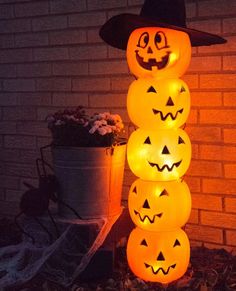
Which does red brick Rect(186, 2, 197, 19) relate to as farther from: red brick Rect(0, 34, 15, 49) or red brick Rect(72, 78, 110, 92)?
red brick Rect(0, 34, 15, 49)

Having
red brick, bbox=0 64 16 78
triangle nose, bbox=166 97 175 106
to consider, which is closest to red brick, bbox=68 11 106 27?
red brick, bbox=0 64 16 78

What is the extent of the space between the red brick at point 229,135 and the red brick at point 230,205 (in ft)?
1.53

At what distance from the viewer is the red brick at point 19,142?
468 centimetres

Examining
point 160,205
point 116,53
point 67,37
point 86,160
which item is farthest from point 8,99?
point 160,205

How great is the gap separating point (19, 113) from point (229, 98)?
2021 millimetres

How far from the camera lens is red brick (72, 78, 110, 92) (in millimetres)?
4301

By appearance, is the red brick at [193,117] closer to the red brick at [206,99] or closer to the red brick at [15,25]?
the red brick at [206,99]

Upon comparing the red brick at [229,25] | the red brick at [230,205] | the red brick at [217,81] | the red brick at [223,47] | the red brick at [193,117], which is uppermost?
the red brick at [229,25]

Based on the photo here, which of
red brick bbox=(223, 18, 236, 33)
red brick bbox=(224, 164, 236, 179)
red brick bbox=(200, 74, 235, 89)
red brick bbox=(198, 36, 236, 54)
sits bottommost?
red brick bbox=(224, 164, 236, 179)

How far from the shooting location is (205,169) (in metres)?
3.98

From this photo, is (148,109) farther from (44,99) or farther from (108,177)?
(44,99)

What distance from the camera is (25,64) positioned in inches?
184

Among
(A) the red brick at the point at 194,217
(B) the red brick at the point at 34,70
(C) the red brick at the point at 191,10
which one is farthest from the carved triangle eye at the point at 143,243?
(B) the red brick at the point at 34,70

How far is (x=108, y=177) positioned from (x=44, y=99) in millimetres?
1352
